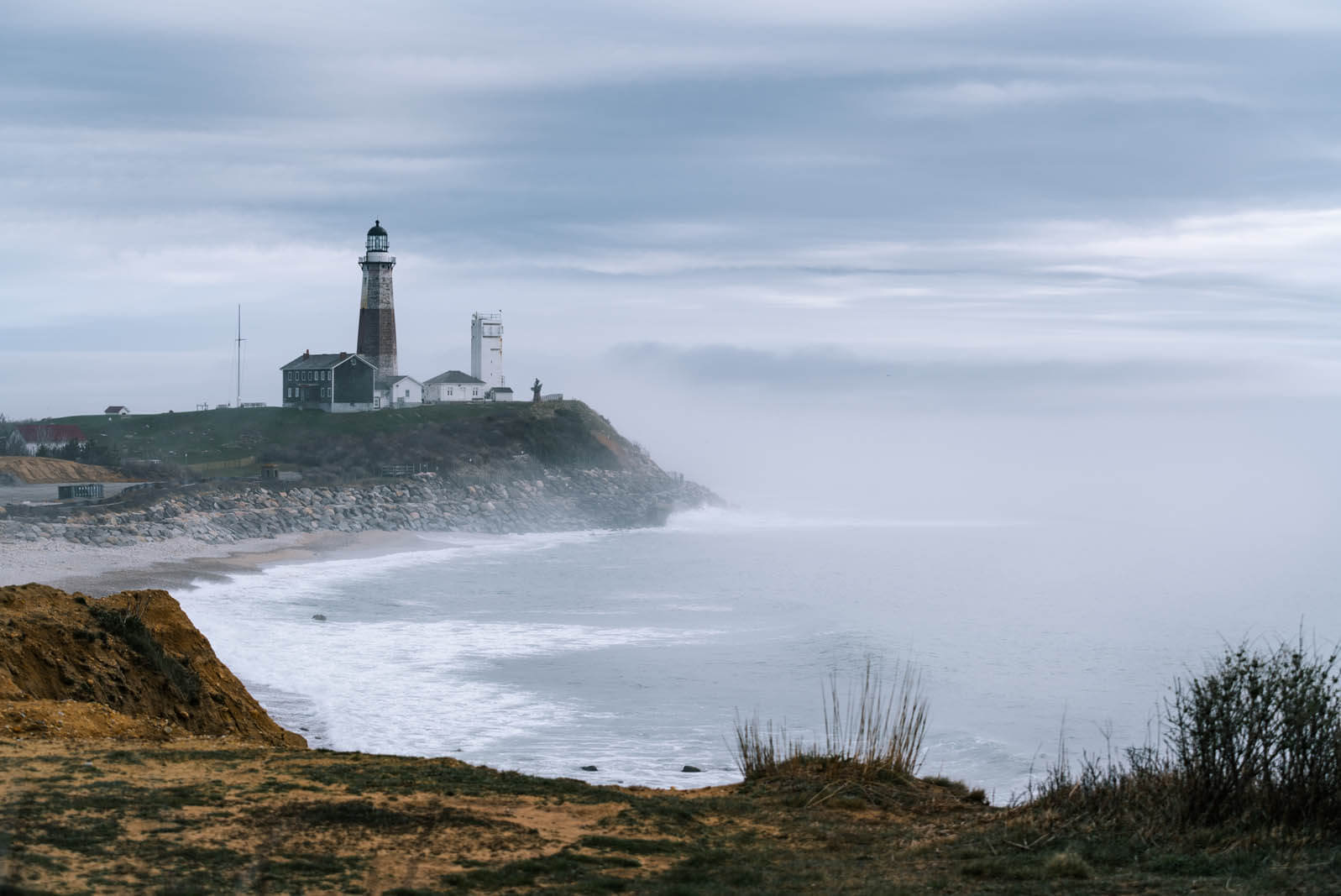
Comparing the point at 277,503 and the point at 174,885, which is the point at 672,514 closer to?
the point at 277,503

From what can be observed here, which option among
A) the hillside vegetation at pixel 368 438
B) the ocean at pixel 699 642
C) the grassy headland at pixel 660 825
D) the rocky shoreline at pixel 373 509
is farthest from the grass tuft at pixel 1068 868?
the hillside vegetation at pixel 368 438

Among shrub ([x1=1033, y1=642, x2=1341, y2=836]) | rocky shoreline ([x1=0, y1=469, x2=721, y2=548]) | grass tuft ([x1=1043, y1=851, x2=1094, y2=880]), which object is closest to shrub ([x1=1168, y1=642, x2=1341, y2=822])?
shrub ([x1=1033, y1=642, x2=1341, y2=836])

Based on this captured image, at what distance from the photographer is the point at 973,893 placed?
6078mm

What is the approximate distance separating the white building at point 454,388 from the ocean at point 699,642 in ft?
86.1

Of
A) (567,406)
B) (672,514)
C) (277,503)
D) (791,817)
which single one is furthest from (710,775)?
(567,406)

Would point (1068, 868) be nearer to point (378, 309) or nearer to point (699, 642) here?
point (699, 642)

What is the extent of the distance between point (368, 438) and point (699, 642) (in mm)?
42998

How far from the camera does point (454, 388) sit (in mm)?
76938

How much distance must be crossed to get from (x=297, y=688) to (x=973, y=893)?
1496cm

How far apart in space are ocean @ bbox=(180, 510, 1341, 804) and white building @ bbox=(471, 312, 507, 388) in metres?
29.4

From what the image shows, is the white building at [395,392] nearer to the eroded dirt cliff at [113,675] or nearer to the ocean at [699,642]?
the ocean at [699,642]

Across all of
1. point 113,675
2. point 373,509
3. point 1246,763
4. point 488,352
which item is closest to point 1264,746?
point 1246,763

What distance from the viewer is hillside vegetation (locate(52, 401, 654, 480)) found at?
61.8 meters

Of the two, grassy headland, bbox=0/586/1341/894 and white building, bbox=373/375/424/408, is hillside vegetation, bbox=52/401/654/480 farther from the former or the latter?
grassy headland, bbox=0/586/1341/894
